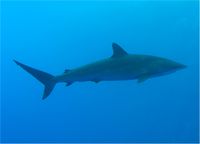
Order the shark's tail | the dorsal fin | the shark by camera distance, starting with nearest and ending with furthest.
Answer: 1. the shark
2. the dorsal fin
3. the shark's tail

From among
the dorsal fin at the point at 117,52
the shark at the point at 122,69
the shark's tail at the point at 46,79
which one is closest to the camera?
the shark at the point at 122,69

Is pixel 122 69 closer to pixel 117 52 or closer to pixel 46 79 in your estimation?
pixel 117 52

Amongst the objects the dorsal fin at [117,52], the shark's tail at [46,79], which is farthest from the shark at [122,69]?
the shark's tail at [46,79]

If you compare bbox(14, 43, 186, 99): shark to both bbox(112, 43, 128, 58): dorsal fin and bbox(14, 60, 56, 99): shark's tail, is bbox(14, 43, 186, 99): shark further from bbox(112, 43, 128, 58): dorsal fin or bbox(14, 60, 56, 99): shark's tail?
bbox(14, 60, 56, 99): shark's tail

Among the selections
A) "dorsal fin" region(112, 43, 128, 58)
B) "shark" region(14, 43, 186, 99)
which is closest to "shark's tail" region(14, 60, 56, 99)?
"shark" region(14, 43, 186, 99)

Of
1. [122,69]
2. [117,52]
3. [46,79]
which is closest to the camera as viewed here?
[122,69]

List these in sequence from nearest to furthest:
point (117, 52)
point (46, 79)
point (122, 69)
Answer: point (122, 69)
point (117, 52)
point (46, 79)

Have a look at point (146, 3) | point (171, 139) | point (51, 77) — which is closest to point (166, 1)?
point (146, 3)

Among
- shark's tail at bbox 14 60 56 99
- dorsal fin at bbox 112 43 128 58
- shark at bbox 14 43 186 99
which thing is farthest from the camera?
shark's tail at bbox 14 60 56 99

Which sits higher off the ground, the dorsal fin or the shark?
the dorsal fin

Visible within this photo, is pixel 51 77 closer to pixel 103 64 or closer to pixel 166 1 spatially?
pixel 103 64

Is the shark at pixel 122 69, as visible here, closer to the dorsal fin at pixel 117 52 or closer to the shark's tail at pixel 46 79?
the dorsal fin at pixel 117 52

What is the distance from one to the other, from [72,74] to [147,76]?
1347mm

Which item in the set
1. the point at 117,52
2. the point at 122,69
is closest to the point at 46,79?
the point at 117,52
